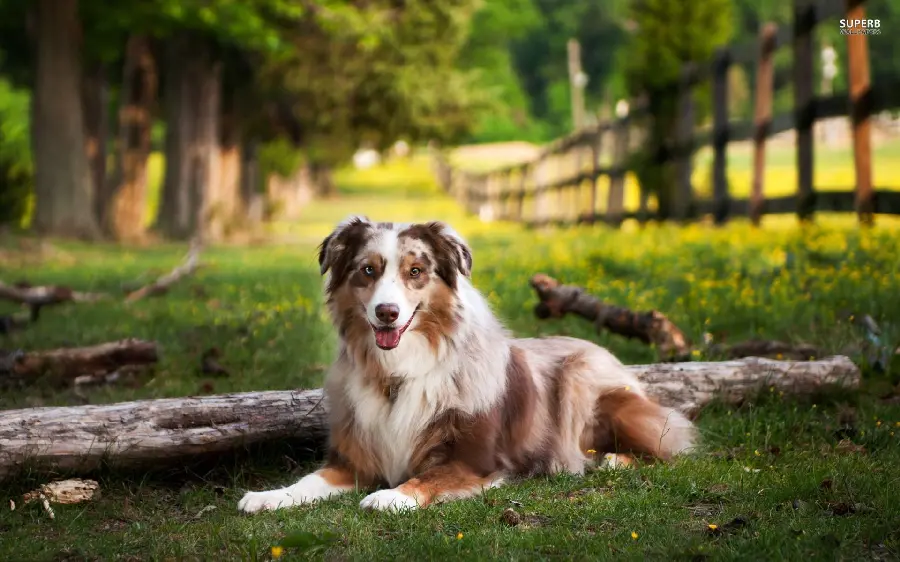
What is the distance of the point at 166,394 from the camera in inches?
302

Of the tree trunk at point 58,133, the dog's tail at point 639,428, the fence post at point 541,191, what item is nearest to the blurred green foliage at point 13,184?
the tree trunk at point 58,133

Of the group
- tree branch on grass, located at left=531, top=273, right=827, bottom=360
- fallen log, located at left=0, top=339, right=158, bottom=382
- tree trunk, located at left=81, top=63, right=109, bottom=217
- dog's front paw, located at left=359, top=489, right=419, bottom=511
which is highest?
tree trunk, located at left=81, top=63, right=109, bottom=217

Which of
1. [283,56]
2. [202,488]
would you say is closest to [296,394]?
[202,488]

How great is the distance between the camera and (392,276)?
5.32 m

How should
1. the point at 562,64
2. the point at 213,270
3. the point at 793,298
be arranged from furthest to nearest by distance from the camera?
the point at 562,64 → the point at 213,270 → the point at 793,298

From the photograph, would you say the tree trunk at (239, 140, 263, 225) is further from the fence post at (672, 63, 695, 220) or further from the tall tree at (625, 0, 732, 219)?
the fence post at (672, 63, 695, 220)

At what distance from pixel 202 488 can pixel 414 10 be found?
23236 mm

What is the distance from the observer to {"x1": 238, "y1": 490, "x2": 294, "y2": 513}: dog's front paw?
17.0 feet

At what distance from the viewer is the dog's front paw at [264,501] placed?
5180mm

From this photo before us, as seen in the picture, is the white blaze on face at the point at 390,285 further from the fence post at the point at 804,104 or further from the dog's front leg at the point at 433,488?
the fence post at the point at 804,104

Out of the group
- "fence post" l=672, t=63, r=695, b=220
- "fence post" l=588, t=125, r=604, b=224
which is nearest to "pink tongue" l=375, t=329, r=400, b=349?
"fence post" l=672, t=63, r=695, b=220

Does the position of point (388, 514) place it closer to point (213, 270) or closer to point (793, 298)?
point (793, 298)

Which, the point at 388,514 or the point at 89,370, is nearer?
the point at 388,514

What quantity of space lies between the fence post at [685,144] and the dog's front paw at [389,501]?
1437 centimetres
